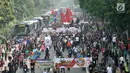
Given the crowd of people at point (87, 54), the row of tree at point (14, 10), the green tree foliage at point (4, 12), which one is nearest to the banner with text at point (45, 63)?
the crowd of people at point (87, 54)

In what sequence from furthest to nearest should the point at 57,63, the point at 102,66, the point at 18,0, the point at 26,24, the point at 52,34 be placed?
the point at 18,0
the point at 26,24
the point at 52,34
the point at 57,63
the point at 102,66

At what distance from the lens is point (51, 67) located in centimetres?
2309

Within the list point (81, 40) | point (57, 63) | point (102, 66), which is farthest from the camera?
point (81, 40)

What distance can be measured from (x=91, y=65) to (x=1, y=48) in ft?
40.4

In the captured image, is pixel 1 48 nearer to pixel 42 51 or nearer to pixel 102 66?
pixel 42 51

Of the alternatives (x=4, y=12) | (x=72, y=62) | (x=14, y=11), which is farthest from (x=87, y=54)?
(x=14, y=11)

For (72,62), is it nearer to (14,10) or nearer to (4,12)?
(4,12)

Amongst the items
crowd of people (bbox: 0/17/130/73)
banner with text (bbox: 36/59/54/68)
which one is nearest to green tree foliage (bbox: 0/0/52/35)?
crowd of people (bbox: 0/17/130/73)

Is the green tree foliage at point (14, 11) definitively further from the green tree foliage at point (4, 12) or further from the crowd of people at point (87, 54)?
the crowd of people at point (87, 54)

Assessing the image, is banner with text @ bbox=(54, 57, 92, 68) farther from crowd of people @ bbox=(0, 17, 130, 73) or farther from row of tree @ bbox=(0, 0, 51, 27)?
row of tree @ bbox=(0, 0, 51, 27)

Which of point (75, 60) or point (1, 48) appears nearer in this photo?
point (75, 60)

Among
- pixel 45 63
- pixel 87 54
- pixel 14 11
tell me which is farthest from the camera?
pixel 14 11

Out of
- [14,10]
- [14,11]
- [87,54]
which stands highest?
[87,54]

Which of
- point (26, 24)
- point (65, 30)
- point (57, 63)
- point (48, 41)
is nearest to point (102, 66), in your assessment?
point (57, 63)
